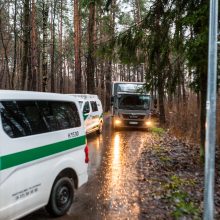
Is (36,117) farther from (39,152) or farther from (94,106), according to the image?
(94,106)

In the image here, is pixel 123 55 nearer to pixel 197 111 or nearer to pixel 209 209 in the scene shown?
pixel 197 111

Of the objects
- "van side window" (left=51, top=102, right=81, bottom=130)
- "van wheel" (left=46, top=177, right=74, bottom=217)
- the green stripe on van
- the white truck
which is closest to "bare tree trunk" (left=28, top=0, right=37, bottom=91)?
the white truck

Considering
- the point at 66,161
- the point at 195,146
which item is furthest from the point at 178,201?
the point at 195,146

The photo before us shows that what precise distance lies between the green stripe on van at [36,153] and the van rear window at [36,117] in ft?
0.88

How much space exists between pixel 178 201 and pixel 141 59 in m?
5.97

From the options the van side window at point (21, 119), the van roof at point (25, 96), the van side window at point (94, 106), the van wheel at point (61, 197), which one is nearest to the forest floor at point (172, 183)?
the van wheel at point (61, 197)

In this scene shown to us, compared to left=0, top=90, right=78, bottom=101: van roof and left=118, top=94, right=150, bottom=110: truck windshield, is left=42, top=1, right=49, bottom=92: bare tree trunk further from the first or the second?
left=0, top=90, right=78, bottom=101: van roof

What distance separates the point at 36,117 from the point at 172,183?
4.43 m

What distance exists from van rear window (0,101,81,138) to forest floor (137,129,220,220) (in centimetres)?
231

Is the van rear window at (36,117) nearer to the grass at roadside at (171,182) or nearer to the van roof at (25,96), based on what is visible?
the van roof at (25,96)

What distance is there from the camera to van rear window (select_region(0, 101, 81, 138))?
5.38 metres

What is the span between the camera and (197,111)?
16.5 metres

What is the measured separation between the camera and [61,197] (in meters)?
6.61

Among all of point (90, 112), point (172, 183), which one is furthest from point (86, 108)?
point (172, 183)
